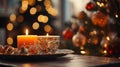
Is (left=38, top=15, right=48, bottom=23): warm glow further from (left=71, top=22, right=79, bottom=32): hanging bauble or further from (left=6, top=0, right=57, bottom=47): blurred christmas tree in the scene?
(left=71, top=22, right=79, bottom=32): hanging bauble

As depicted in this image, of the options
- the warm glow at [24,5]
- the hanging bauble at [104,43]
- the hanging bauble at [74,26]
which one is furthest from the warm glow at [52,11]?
the hanging bauble at [104,43]

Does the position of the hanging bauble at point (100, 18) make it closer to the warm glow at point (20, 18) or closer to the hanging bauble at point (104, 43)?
the hanging bauble at point (104, 43)

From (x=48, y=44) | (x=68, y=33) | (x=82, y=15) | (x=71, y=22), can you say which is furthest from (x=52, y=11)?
(x=48, y=44)

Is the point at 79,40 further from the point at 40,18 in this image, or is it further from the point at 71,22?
the point at 40,18

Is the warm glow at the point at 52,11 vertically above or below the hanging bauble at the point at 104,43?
above

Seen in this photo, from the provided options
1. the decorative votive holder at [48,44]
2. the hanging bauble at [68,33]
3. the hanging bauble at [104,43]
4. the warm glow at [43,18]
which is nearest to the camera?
the decorative votive holder at [48,44]
